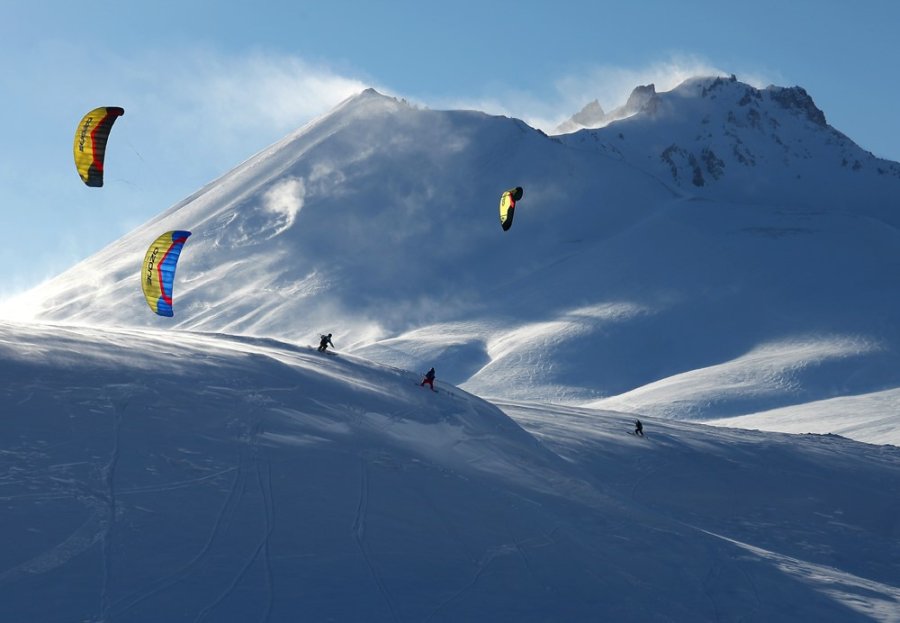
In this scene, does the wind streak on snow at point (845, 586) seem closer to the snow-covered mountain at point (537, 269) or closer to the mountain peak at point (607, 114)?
the snow-covered mountain at point (537, 269)

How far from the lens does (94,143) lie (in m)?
26.1

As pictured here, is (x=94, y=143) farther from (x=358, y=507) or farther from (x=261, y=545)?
(x=261, y=545)

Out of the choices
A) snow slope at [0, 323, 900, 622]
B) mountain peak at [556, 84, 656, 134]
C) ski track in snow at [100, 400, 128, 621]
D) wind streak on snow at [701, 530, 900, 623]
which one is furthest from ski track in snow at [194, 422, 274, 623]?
mountain peak at [556, 84, 656, 134]

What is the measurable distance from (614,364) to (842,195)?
2579 inches

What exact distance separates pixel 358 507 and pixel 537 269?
68.7 metres

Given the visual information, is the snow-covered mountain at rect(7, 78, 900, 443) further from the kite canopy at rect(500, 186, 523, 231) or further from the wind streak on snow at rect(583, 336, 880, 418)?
the kite canopy at rect(500, 186, 523, 231)

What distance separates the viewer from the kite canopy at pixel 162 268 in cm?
2492

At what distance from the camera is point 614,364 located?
68.7 meters

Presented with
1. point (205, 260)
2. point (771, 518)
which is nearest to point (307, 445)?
point (771, 518)

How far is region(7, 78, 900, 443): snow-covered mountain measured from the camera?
66750 mm

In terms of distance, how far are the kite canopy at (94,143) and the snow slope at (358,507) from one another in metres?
3.56

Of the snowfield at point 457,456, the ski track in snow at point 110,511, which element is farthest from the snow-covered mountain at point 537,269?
the ski track in snow at point 110,511

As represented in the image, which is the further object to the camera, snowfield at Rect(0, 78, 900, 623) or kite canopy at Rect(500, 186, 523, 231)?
kite canopy at Rect(500, 186, 523, 231)

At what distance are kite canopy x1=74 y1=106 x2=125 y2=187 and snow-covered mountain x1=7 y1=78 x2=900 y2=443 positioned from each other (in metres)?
29.8
